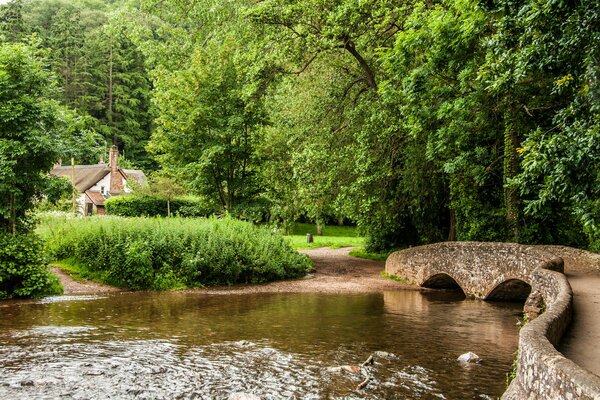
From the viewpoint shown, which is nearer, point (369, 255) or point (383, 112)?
point (383, 112)

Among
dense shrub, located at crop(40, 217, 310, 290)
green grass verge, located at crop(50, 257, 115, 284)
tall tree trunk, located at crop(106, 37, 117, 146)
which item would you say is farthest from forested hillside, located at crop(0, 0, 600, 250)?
tall tree trunk, located at crop(106, 37, 117, 146)

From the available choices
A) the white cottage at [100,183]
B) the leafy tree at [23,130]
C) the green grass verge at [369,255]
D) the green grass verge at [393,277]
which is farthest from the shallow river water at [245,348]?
the white cottage at [100,183]

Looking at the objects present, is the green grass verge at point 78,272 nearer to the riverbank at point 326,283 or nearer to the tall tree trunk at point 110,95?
the riverbank at point 326,283

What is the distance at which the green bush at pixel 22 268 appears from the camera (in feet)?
49.4

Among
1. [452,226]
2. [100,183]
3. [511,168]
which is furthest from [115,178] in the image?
[511,168]

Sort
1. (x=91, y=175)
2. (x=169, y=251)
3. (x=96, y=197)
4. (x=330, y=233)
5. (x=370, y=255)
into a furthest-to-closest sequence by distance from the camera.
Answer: (x=91, y=175) < (x=96, y=197) < (x=330, y=233) < (x=370, y=255) < (x=169, y=251)

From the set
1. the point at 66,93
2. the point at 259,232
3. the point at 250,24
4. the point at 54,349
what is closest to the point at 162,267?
the point at 259,232

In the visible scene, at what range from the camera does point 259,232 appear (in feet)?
74.0

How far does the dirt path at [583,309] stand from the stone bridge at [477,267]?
929 mm

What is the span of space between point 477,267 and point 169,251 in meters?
11.7

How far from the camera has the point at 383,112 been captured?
1952 centimetres

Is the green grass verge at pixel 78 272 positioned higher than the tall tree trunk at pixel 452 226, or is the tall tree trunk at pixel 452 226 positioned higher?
the tall tree trunk at pixel 452 226

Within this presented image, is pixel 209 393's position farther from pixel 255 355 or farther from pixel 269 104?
pixel 269 104

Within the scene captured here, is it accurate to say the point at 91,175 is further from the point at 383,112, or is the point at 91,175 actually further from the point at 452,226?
the point at 383,112
